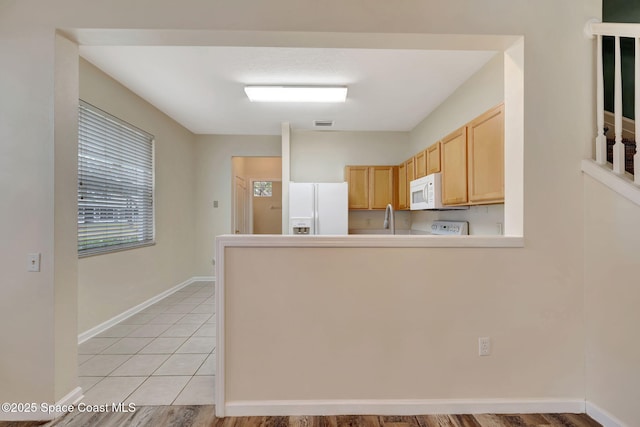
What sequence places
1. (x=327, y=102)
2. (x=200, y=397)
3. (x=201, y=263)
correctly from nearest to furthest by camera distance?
(x=200, y=397)
(x=327, y=102)
(x=201, y=263)

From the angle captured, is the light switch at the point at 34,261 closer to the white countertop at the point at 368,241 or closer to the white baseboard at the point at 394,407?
the white countertop at the point at 368,241

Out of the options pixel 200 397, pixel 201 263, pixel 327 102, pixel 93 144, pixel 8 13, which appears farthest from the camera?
pixel 201 263

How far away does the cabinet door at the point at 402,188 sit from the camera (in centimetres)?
470

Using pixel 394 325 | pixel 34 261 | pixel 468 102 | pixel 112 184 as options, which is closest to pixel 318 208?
pixel 468 102

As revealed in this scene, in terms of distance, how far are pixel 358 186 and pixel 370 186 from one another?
0.20 m

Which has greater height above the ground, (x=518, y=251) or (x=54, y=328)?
(x=518, y=251)

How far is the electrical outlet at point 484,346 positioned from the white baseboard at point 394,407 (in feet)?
0.94

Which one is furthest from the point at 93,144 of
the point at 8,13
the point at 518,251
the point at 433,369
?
the point at 518,251

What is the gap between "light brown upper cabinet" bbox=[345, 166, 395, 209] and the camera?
505cm

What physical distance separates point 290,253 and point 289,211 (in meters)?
2.86

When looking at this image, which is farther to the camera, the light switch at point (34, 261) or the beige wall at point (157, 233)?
the beige wall at point (157, 233)

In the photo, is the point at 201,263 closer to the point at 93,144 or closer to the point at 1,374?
the point at 93,144

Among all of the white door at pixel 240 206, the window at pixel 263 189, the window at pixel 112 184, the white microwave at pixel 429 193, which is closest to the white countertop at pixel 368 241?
the white microwave at pixel 429 193

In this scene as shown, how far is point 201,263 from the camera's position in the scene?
552 centimetres
